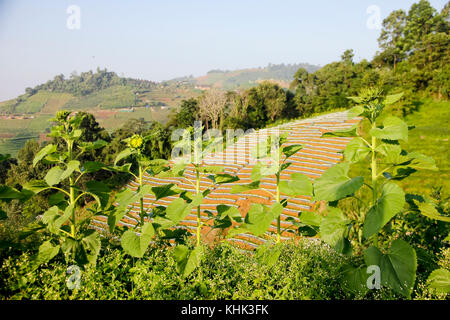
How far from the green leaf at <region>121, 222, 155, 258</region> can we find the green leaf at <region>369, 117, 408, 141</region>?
119cm

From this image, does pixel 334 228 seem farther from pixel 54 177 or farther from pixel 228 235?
pixel 54 177

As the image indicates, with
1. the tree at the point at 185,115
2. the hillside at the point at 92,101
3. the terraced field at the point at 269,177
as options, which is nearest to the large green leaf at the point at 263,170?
the terraced field at the point at 269,177

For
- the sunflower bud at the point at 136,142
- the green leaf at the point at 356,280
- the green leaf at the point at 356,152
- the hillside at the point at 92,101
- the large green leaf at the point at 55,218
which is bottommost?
the green leaf at the point at 356,280

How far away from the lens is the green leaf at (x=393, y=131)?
126 centimetres

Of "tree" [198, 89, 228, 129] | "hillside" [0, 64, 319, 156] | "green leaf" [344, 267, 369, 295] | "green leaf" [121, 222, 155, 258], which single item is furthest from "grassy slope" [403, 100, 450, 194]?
"hillside" [0, 64, 319, 156]

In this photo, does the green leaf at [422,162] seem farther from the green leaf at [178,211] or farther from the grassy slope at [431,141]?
the grassy slope at [431,141]

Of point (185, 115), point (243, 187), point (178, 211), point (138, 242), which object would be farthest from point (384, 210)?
point (185, 115)

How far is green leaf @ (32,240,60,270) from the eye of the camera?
4.62 feet

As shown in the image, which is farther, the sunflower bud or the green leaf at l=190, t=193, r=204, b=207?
the sunflower bud

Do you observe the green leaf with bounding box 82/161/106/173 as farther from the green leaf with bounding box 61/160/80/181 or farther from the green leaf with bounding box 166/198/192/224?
the green leaf with bounding box 166/198/192/224

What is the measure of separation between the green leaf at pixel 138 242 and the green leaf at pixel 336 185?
83cm

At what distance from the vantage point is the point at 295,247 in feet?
5.46
